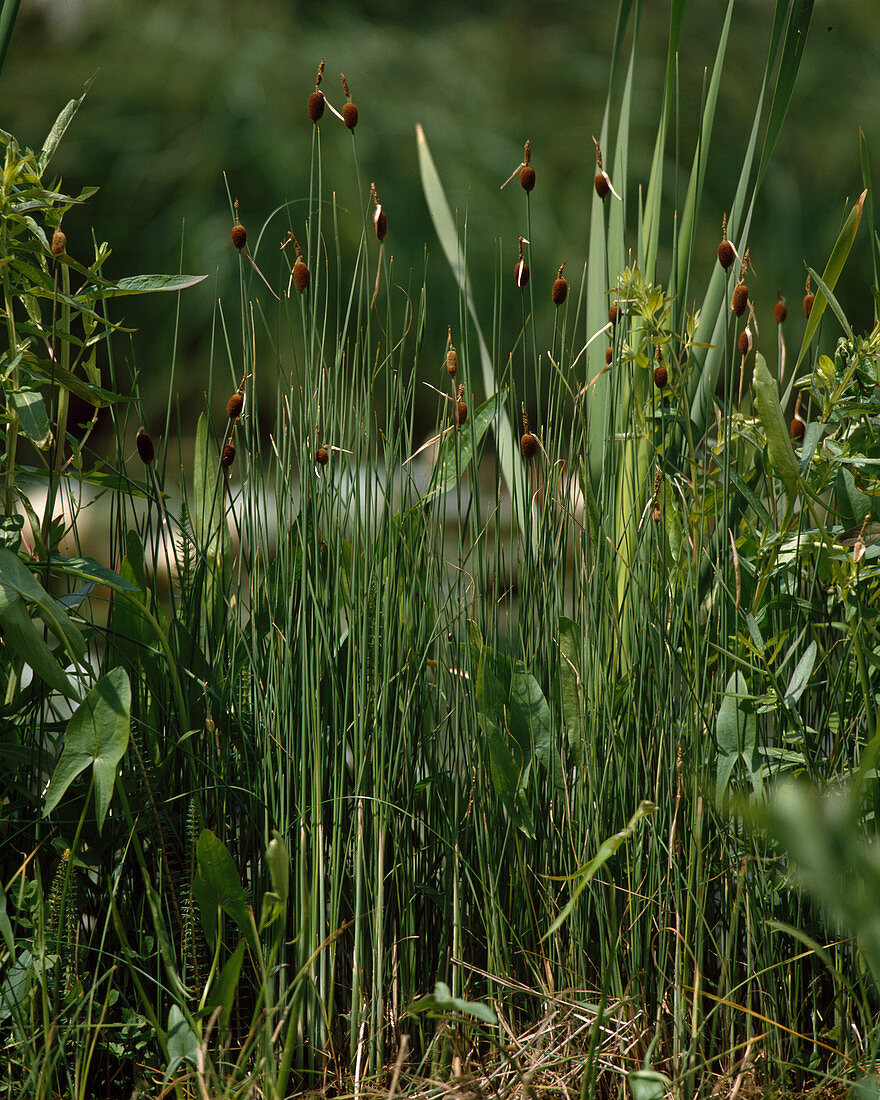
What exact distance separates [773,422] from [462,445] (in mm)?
252

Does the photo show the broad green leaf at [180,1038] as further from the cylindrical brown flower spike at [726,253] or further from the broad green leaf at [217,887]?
the cylindrical brown flower spike at [726,253]

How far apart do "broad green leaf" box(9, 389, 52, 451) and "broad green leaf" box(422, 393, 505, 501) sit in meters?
0.28

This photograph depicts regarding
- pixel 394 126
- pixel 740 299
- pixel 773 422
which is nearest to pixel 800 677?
pixel 773 422

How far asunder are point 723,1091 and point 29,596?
1.79 ft

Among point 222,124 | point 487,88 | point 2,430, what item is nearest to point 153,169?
point 222,124

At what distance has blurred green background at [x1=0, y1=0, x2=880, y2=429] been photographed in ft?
6.67

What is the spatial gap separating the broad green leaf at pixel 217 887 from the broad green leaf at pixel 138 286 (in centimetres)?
37

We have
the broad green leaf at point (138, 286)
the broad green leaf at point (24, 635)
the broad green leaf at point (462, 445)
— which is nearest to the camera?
the broad green leaf at point (24, 635)

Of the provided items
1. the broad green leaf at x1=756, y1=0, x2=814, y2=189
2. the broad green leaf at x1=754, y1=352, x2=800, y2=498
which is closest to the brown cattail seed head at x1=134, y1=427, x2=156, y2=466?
the broad green leaf at x1=754, y1=352, x2=800, y2=498

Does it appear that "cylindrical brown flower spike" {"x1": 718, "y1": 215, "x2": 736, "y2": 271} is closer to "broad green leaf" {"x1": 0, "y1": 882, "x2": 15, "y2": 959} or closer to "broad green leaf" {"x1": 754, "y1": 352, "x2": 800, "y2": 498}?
"broad green leaf" {"x1": 754, "y1": 352, "x2": 800, "y2": 498}

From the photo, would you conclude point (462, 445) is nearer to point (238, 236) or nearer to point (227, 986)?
point (238, 236)

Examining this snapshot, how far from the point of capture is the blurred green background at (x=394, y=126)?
2033mm

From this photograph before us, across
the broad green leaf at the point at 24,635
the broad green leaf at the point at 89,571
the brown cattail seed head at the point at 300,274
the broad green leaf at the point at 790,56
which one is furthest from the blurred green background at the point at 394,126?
the broad green leaf at the point at 24,635

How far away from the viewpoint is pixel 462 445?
2.47 ft
